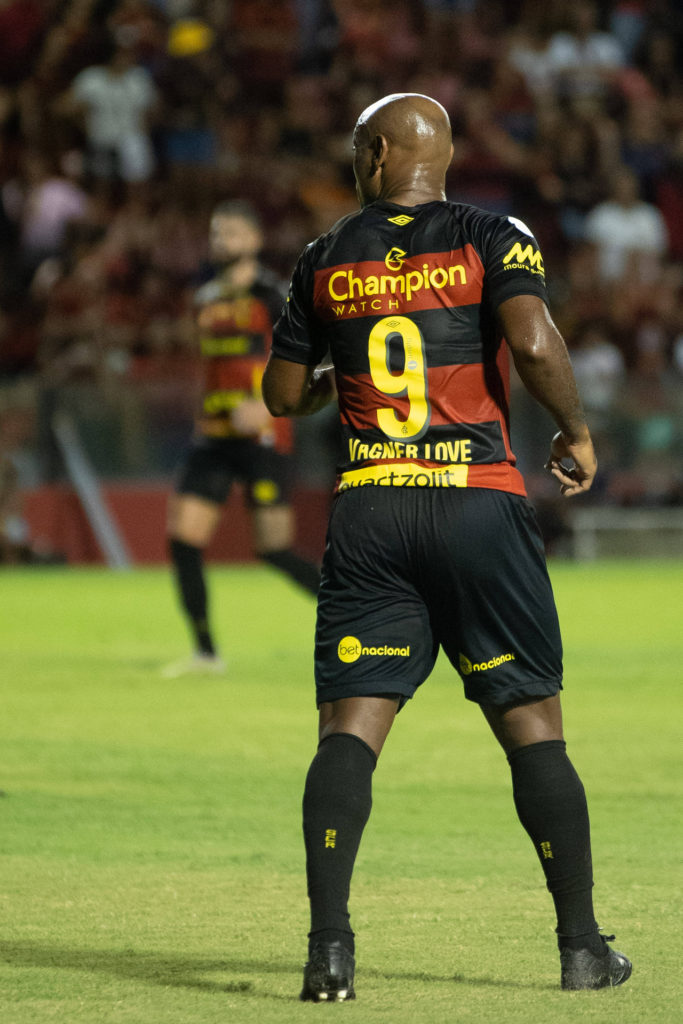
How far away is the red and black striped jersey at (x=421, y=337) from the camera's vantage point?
13.0ft

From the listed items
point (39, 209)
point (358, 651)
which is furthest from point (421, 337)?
point (39, 209)

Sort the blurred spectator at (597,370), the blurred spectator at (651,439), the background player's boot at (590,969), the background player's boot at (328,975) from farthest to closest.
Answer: the blurred spectator at (651,439), the blurred spectator at (597,370), the background player's boot at (590,969), the background player's boot at (328,975)

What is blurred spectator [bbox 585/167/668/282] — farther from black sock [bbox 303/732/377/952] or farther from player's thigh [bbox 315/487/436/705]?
black sock [bbox 303/732/377/952]

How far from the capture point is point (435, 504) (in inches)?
156

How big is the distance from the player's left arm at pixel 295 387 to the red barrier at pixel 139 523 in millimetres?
14479

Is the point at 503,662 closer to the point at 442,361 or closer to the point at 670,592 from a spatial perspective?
the point at 442,361

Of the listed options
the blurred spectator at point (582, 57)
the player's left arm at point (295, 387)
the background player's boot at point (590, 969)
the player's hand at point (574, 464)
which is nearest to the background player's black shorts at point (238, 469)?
the player's left arm at point (295, 387)

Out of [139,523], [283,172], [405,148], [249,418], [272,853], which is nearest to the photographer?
[405,148]

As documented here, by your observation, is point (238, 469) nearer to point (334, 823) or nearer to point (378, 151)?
point (378, 151)

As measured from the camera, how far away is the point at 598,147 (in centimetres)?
2197

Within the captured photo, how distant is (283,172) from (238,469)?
37.3ft

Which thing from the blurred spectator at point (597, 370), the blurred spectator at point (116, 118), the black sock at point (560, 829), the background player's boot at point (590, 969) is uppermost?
the blurred spectator at point (116, 118)

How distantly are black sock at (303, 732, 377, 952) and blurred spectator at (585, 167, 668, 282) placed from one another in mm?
17215

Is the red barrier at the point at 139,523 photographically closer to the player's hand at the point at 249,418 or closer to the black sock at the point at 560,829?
the player's hand at the point at 249,418
